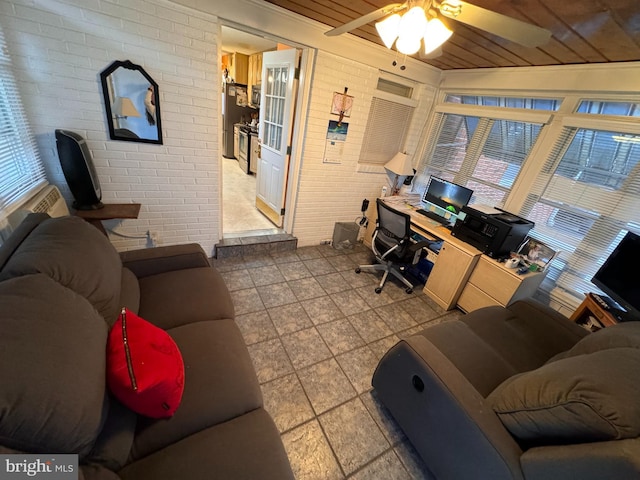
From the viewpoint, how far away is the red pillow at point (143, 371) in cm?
83

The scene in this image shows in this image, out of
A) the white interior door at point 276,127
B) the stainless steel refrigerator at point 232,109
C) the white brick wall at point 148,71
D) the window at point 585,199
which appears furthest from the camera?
the stainless steel refrigerator at point 232,109

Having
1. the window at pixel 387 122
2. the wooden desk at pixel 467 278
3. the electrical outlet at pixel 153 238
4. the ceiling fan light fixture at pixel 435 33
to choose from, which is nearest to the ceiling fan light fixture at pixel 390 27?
the ceiling fan light fixture at pixel 435 33

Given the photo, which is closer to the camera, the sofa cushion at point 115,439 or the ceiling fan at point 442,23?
the sofa cushion at point 115,439

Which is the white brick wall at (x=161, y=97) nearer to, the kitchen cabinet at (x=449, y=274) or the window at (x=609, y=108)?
the kitchen cabinet at (x=449, y=274)

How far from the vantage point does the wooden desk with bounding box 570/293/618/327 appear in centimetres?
171

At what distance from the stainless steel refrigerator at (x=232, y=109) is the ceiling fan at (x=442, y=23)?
5396 mm

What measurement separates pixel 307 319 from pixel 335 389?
2.02 feet

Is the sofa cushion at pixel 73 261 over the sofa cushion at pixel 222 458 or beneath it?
over

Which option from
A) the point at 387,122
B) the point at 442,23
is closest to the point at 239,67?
the point at 387,122

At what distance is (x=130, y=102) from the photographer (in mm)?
1879

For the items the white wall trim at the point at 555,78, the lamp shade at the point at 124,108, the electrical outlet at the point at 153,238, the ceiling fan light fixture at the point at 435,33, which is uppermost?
the white wall trim at the point at 555,78

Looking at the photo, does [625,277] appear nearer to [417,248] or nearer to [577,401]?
[417,248]

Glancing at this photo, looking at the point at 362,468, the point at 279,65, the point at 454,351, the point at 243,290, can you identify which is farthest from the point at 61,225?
the point at 279,65

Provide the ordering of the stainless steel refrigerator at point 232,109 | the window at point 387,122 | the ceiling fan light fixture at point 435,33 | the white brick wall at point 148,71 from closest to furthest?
the ceiling fan light fixture at point 435,33, the white brick wall at point 148,71, the window at point 387,122, the stainless steel refrigerator at point 232,109
